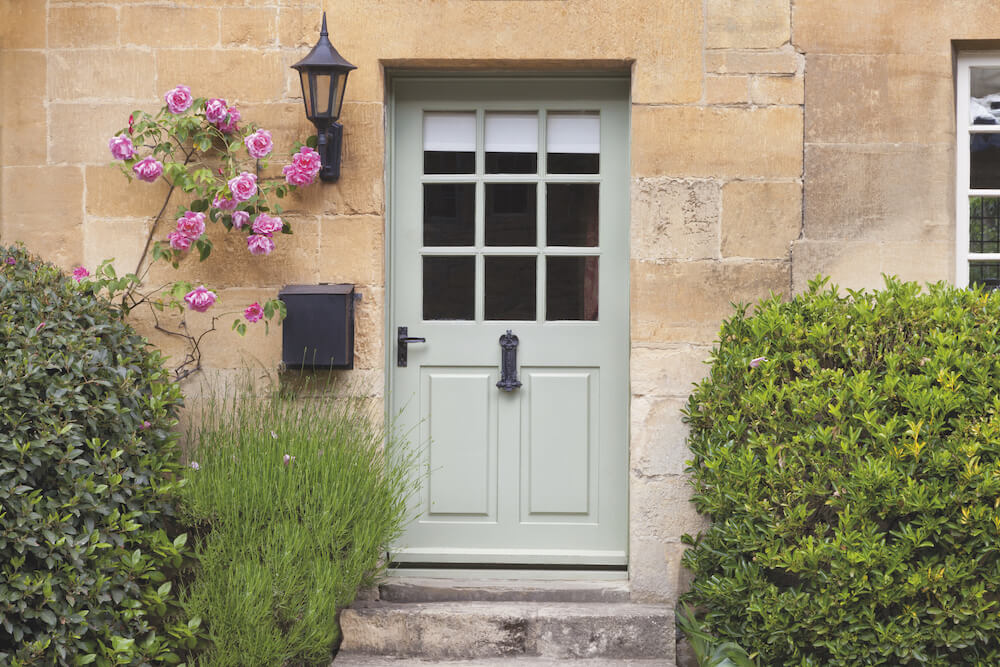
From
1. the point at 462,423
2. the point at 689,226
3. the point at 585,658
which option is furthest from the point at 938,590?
the point at 462,423

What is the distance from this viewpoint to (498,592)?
437cm

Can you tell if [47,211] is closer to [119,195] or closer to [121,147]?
[119,195]

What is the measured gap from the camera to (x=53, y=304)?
12.1ft

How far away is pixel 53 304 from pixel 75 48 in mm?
1443

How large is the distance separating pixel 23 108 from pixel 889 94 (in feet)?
13.1

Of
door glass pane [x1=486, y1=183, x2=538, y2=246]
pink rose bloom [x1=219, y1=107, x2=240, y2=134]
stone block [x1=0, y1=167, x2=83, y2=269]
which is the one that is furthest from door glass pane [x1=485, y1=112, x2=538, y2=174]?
stone block [x1=0, y1=167, x2=83, y2=269]

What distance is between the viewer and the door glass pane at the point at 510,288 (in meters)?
4.61

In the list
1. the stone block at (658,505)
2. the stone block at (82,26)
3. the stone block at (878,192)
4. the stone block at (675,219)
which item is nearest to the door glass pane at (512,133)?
the stone block at (675,219)

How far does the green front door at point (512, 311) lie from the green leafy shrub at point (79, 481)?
3.84ft

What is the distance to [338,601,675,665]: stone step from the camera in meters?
4.12

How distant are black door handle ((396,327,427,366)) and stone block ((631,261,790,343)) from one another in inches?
41.8

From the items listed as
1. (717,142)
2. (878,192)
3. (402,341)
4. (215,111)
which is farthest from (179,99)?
(878,192)

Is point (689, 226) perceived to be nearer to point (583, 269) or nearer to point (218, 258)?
point (583, 269)

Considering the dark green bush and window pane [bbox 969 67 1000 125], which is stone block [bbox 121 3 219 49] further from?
window pane [bbox 969 67 1000 125]
